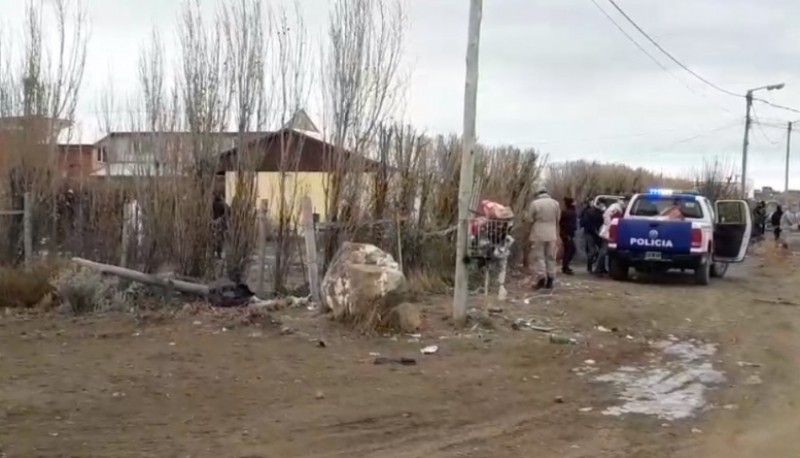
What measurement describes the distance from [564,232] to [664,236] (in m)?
2.17

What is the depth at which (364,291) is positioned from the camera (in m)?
11.8

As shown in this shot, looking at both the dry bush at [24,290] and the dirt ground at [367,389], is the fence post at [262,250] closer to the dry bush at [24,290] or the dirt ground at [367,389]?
the dirt ground at [367,389]

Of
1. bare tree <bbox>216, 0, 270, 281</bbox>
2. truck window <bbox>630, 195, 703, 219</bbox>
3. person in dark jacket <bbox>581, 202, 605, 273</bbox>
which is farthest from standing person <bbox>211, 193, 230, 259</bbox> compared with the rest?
person in dark jacket <bbox>581, 202, 605, 273</bbox>

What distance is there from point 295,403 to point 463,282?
14.2ft

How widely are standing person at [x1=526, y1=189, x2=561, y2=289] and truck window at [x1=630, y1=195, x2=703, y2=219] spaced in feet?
12.7

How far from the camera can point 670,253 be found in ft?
61.1

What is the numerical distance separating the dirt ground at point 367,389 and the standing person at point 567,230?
5.71 meters

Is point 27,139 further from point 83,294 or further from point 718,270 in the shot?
point 718,270

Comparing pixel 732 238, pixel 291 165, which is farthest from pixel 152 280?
pixel 732 238

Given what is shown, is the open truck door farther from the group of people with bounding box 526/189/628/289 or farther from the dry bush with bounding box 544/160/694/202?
the dry bush with bounding box 544/160/694/202

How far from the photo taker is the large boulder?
38.7 feet

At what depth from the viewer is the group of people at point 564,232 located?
16.1m

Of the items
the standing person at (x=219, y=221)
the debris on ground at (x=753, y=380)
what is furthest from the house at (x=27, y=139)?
the debris on ground at (x=753, y=380)

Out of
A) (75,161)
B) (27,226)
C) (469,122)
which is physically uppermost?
(469,122)
